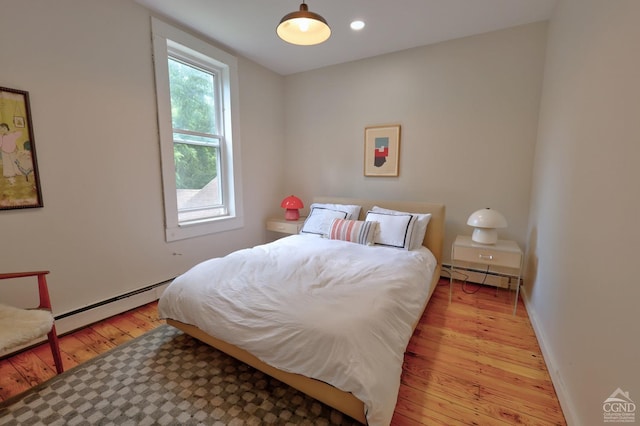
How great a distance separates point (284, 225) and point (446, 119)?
235cm

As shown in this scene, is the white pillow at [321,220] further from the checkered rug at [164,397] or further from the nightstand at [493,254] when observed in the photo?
the checkered rug at [164,397]

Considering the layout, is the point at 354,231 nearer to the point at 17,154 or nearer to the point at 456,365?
the point at 456,365

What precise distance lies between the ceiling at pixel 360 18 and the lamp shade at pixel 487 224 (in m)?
1.78

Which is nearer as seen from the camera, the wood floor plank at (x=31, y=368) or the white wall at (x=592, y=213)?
the white wall at (x=592, y=213)

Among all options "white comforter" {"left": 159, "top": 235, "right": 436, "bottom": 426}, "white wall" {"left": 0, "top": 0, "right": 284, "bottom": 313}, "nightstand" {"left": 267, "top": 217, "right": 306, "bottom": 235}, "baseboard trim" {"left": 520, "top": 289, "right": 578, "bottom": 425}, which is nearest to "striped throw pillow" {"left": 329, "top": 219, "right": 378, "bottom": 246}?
"white comforter" {"left": 159, "top": 235, "right": 436, "bottom": 426}

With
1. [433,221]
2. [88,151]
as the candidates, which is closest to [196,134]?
[88,151]

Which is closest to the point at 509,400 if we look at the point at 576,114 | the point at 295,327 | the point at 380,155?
the point at 295,327

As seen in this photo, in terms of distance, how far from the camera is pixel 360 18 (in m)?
2.55

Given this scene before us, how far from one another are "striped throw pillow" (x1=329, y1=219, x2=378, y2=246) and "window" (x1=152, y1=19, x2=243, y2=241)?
4.37 feet

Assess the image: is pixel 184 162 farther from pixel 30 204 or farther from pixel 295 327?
pixel 295 327

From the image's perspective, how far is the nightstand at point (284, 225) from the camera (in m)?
3.65

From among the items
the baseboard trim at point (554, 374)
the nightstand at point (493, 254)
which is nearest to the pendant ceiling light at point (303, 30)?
the nightstand at point (493, 254)

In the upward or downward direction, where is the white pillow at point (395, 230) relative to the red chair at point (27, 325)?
upward

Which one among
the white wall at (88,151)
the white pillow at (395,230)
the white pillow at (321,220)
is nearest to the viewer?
the white wall at (88,151)
